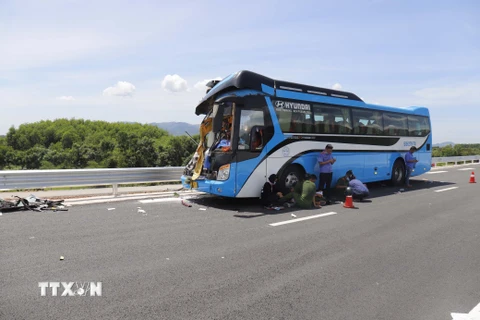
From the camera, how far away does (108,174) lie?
10.9m

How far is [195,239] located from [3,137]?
145 metres

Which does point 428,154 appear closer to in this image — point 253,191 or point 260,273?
point 253,191

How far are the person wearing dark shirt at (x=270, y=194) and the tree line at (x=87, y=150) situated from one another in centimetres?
5434

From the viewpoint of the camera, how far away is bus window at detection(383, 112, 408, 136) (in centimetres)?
1414

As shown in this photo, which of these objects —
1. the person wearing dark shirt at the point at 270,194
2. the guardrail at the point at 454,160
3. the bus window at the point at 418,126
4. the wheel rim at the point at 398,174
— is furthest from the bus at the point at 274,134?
the guardrail at the point at 454,160

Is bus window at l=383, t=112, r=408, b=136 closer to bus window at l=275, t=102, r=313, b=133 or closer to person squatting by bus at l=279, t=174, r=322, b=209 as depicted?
bus window at l=275, t=102, r=313, b=133

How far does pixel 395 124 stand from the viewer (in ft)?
47.9

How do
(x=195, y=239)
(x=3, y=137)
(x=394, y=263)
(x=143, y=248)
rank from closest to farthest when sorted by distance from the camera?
(x=394, y=263)
(x=143, y=248)
(x=195, y=239)
(x=3, y=137)

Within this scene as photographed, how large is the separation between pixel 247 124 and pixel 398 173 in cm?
912

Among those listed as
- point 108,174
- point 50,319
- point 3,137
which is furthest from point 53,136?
point 50,319

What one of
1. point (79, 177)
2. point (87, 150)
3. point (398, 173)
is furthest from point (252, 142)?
point (87, 150)

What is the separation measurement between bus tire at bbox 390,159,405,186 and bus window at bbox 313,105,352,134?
13.2 ft

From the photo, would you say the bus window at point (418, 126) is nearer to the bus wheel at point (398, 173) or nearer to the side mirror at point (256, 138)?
the bus wheel at point (398, 173)

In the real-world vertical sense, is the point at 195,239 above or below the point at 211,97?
below
